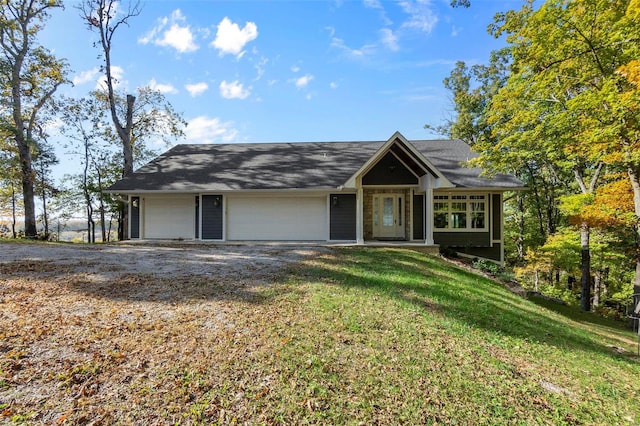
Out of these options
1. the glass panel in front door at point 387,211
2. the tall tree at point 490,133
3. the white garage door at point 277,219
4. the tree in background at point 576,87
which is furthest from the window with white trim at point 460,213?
the tall tree at point 490,133

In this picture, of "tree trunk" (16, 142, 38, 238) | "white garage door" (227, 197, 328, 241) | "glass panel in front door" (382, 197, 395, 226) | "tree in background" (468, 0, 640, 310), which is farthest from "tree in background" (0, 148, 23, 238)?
"tree in background" (468, 0, 640, 310)

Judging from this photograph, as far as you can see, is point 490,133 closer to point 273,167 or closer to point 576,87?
point 576,87

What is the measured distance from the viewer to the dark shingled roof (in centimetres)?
1275

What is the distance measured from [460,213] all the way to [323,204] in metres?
5.84

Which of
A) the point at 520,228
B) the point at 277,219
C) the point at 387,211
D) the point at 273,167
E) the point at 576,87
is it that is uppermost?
the point at 576,87

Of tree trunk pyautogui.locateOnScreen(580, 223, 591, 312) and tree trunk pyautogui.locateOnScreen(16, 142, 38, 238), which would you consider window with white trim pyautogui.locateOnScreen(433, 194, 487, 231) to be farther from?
tree trunk pyautogui.locateOnScreen(16, 142, 38, 238)

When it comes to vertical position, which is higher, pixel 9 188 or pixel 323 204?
pixel 9 188

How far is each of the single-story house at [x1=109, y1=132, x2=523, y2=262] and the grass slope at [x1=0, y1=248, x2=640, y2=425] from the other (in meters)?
7.08

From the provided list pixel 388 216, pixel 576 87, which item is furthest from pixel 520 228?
pixel 388 216

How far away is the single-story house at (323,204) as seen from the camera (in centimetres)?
1224

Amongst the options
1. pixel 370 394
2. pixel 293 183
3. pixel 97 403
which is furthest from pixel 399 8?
pixel 97 403

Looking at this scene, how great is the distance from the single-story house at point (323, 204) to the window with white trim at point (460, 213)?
0.04 meters

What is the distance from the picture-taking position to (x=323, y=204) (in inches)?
510

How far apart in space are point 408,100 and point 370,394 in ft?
59.1
